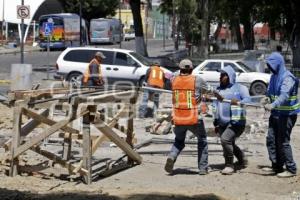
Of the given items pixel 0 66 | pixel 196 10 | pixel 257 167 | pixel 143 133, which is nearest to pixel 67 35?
pixel 196 10

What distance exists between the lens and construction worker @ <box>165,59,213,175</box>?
9.80 m

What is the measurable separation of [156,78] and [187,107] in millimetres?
8919

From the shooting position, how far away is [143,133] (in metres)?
15.0

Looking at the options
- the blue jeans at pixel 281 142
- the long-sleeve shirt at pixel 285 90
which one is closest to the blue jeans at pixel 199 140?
the blue jeans at pixel 281 142

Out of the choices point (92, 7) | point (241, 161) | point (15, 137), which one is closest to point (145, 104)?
point (241, 161)

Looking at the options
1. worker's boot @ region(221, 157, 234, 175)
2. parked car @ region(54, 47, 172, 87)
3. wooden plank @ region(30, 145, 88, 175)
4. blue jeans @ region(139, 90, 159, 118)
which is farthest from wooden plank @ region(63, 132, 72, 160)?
parked car @ region(54, 47, 172, 87)

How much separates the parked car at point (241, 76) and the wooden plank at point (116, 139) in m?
15.7

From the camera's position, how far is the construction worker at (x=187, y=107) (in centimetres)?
980

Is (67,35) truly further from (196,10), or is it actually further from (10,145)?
(10,145)

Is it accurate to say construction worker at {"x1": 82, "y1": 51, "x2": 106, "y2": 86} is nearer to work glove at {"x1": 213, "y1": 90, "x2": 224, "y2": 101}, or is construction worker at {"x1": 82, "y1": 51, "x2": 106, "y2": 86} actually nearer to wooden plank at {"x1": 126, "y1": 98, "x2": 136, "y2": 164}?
wooden plank at {"x1": 126, "y1": 98, "x2": 136, "y2": 164}

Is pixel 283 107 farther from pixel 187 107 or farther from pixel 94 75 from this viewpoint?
pixel 94 75

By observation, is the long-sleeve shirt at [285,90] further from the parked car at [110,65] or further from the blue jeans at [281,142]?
the parked car at [110,65]

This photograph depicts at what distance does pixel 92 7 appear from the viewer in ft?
281

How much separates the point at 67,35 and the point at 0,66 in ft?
73.3
